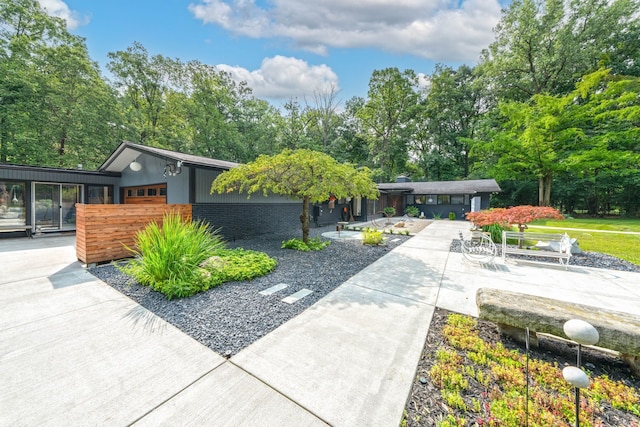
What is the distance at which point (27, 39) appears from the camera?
552 inches

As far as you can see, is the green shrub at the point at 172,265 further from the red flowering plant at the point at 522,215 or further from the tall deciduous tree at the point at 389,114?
the tall deciduous tree at the point at 389,114

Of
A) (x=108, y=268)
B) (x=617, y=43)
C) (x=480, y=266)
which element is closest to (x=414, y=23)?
(x=480, y=266)

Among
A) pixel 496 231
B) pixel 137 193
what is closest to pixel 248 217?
pixel 137 193

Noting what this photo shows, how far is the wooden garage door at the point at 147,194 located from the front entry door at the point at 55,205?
194 centimetres

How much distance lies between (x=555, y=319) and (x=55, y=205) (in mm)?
15589

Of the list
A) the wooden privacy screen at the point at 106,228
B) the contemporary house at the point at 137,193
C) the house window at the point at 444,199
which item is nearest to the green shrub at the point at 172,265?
the wooden privacy screen at the point at 106,228

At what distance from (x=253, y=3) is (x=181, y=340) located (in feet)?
30.9

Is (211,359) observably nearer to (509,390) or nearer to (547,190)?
(509,390)

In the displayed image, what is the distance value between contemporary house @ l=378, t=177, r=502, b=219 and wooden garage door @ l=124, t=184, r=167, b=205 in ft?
53.3

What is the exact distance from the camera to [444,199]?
68.5 ft

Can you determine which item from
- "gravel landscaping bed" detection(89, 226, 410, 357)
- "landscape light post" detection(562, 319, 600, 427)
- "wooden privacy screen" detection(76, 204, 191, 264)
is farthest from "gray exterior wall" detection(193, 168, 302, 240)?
"landscape light post" detection(562, 319, 600, 427)

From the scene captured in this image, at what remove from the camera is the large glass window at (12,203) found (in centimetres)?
880

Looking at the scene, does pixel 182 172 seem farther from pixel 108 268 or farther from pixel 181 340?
pixel 181 340

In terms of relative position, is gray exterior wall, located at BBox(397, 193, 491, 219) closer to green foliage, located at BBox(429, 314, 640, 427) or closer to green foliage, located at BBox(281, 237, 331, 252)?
green foliage, located at BBox(281, 237, 331, 252)
